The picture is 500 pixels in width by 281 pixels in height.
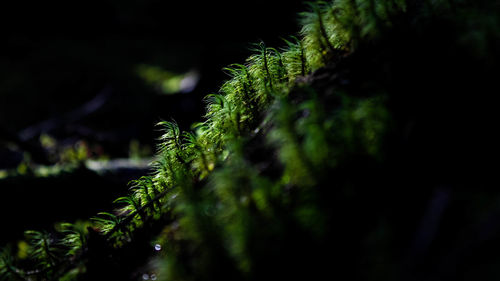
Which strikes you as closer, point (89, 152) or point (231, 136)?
point (231, 136)

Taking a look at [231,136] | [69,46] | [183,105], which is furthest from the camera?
[69,46]

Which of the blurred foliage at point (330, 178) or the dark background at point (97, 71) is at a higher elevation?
Answer: the dark background at point (97, 71)

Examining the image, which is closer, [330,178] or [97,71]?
[330,178]

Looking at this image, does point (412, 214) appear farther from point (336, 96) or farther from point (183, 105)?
point (183, 105)

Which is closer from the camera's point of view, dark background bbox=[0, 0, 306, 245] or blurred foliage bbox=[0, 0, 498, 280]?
blurred foliage bbox=[0, 0, 498, 280]

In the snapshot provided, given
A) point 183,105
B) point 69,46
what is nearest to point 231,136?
point 183,105

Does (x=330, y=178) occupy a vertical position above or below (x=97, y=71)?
below

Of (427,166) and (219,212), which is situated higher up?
(219,212)

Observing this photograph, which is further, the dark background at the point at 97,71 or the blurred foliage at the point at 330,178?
the dark background at the point at 97,71

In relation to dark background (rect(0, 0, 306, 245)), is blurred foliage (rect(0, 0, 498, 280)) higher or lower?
lower

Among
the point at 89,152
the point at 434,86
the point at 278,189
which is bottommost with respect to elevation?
the point at 278,189

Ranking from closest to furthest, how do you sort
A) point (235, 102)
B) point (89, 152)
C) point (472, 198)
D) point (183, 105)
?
point (472, 198)
point (235, 102)
point (89, 152)
point (183, 105)
